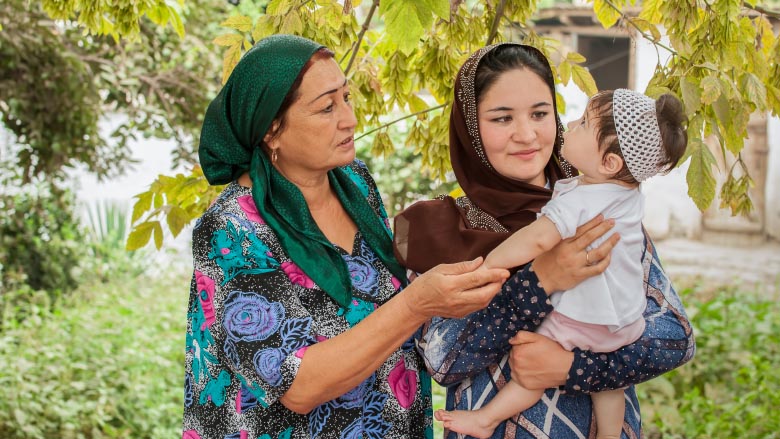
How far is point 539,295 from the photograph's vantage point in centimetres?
189

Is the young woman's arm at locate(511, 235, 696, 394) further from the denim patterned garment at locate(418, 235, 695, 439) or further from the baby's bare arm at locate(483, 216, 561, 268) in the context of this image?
the baby's bare arm at locate(483, 216, 561, 268)

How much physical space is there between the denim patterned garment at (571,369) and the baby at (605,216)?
40 millimetres

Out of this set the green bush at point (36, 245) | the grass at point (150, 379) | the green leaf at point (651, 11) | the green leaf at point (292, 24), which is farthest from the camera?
the green bush at point (36, 245)

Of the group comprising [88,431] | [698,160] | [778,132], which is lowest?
[88,431]

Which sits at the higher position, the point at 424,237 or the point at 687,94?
the point at 687,94

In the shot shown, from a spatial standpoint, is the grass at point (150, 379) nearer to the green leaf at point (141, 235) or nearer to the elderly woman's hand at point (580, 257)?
the green leaf at point (141, 235)

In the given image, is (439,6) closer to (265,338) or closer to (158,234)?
(265,338)

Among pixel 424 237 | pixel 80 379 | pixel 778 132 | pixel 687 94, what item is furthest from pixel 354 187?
pixel 778 132

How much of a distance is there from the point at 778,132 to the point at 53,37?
7.88 meters

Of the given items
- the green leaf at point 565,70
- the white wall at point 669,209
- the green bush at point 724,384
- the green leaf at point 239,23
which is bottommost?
the green bush at point 724,384

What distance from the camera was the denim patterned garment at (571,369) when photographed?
6.25 feet

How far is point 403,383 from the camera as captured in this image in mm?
2227

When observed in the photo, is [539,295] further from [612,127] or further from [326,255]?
[326,255]

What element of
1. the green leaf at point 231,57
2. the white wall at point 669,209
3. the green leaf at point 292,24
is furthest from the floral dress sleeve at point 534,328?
the white wall at point 669,209
